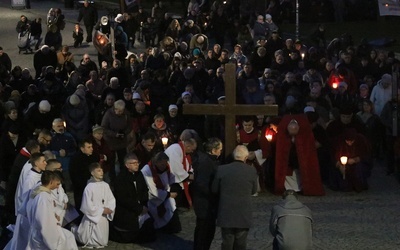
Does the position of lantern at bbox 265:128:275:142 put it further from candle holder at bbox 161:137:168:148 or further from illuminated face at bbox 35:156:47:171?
illuminated face at bbox 35:156:47:171

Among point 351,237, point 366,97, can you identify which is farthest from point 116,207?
point 366,97

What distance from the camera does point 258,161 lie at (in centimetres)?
1894

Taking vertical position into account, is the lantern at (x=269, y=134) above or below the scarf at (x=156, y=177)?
above

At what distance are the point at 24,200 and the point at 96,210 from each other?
113 cm

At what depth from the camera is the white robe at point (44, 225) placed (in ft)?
45.9

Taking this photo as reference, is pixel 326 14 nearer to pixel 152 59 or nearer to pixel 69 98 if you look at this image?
pixel 152 59

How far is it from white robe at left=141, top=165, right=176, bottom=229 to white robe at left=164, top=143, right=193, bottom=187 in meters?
0.35

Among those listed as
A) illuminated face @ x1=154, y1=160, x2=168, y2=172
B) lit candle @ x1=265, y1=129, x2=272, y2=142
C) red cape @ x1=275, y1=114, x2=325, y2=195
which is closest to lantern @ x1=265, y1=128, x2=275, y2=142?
lit candle @ x1=265, y1=129, x2=272, y2=142

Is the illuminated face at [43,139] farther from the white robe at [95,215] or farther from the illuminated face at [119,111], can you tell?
the illuminated face at [119,111]

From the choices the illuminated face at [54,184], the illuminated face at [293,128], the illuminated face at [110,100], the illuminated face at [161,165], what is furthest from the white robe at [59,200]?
the illuminated face at [110,100]

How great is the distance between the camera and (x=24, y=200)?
15.0 meters

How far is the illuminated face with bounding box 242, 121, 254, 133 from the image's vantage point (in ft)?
62.0

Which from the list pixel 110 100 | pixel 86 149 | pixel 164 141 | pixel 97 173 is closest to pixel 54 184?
pixel 97 173

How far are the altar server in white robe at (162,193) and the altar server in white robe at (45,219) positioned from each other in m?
2.28
